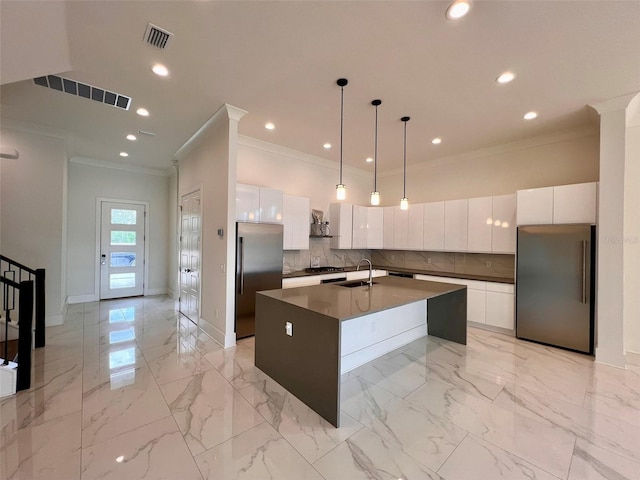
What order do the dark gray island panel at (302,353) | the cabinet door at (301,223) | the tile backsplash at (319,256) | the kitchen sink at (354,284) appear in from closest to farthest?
the dark gray island panel at (302,353) → the kitchen sink at (354,284) → the cabinet door at (301,223) → the tile backsplash at (319,256)

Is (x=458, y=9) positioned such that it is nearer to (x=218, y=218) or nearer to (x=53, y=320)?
(x=218, y=218)

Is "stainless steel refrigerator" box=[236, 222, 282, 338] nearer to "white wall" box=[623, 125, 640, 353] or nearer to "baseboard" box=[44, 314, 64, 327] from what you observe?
"baseboard" box=[44, 314, 64, 327]

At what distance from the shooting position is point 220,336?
12.2ft

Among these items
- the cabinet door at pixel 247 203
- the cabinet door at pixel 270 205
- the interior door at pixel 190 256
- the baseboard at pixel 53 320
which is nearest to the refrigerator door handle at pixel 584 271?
the cabinet door at pixel 270 205

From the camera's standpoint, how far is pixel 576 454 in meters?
1.83

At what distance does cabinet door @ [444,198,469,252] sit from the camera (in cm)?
475

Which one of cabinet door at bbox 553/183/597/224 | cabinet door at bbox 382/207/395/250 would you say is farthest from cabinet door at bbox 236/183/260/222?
cabinet door at bbox 553/183/597/224

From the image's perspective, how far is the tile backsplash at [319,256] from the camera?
5.22 meters

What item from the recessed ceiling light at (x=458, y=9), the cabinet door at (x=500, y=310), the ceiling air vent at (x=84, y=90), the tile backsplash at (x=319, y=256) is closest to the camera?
the recessed ceiling light at (x=458, y=9)

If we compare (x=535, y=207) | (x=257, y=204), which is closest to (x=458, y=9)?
(x=535, y=207)

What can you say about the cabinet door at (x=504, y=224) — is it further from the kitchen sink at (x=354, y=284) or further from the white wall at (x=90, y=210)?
the white wall at (x=90, y=210)

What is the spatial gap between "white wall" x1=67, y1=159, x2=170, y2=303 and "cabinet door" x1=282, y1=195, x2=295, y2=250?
4120 millimetres

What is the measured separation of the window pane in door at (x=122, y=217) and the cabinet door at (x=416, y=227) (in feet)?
21.2

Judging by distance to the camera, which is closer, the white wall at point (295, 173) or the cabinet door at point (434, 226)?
the white wall at point (295, 173)
